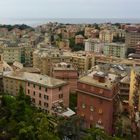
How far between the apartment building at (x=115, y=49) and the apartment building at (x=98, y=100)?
2296 cm

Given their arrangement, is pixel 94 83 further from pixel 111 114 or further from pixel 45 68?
pixel 45 68

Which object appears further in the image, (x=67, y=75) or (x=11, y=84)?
(x=67, y=75)

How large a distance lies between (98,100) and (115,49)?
24689 millimetres

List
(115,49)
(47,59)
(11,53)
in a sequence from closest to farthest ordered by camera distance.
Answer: (47,59) → (11,53) → (115,49)

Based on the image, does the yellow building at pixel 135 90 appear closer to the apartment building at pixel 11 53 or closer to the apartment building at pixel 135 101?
the apartment building at pixel 135 101

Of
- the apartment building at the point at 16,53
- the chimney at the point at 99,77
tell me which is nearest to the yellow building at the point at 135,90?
the chimney at the point at 99,77

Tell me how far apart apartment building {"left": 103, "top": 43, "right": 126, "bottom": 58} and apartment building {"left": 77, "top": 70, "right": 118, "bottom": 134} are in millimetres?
22960

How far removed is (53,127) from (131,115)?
4.00m

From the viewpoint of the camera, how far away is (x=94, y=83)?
14.9 m

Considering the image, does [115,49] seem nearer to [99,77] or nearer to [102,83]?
[99,77]

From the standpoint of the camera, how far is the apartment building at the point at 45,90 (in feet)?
57.2

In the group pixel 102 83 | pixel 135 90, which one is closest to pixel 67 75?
pixel 102 83

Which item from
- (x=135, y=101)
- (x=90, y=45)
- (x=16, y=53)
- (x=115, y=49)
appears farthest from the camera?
(x=90, y=45)

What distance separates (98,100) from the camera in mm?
14898
